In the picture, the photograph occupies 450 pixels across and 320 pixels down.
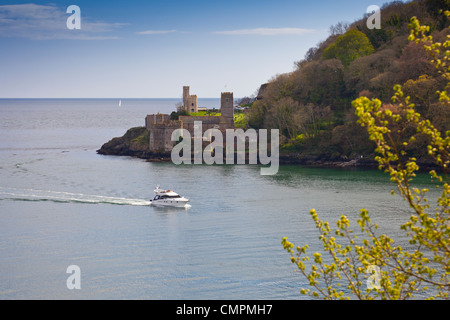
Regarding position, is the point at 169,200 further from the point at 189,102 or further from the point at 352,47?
the point at 189,102

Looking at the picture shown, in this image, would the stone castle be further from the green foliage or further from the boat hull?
the boat hull

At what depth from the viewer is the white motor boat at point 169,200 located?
42812 millimetres

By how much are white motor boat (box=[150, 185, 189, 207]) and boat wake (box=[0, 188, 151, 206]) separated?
29.5 inches

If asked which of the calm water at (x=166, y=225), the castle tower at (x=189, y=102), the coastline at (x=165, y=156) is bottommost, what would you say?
the calm water at (x=166, y=225)

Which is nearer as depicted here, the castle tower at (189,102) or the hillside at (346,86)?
the hillside at (346,86)

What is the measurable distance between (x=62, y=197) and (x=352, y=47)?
1836 inches

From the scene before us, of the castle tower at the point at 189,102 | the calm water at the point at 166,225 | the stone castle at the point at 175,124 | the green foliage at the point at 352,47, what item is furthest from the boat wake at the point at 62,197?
the castle tower at the point at 189,102

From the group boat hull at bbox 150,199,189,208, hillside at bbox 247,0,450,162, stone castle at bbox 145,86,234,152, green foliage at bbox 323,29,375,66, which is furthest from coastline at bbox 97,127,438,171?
boat hull at bbox 150,199,189,208

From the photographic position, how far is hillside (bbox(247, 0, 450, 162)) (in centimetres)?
6312

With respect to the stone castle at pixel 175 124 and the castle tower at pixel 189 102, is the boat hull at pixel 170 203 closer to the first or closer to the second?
the stone castle at pixel 175 124

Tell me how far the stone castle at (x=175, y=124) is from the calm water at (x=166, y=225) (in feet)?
37.1
